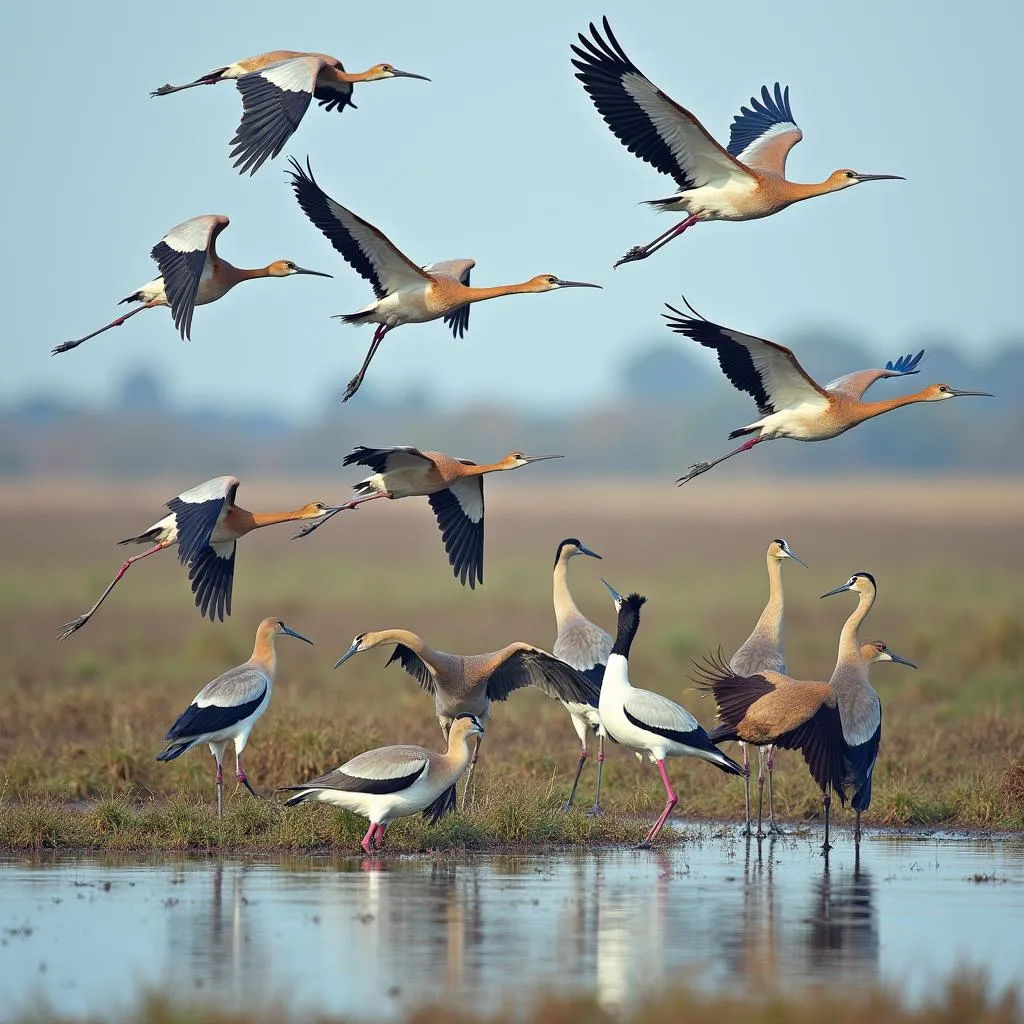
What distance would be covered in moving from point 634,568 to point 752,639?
4441 centimetres

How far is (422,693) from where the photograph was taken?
18250 mm

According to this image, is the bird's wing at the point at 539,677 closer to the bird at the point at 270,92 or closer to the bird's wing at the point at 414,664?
the bird's wing at the point at 414,664

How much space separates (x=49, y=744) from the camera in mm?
15703

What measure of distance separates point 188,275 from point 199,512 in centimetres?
167

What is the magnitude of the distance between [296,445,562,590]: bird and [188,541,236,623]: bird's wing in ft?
2.11

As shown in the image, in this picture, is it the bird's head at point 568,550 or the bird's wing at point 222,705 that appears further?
the bird's head at point 568,550

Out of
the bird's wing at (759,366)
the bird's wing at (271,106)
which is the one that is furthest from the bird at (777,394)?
the bird's wing at (271,106)

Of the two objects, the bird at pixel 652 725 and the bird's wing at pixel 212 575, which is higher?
the bird's wing at pixel 212 575

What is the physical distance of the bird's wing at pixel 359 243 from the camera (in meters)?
12.8

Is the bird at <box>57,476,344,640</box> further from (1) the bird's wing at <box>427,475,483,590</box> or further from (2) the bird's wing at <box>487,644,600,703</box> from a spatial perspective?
(2) the bird's wing at <box>487,644,600,703</box>

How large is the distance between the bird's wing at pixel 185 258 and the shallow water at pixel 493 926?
12.5ft

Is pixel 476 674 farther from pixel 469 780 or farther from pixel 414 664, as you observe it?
pixel 469 780

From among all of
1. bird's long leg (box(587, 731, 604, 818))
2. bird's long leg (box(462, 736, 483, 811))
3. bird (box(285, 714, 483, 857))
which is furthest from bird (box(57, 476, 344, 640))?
bird's long leg (box(587, 731, 604, 818))

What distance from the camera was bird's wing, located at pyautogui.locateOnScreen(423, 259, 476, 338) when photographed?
48.2ft
